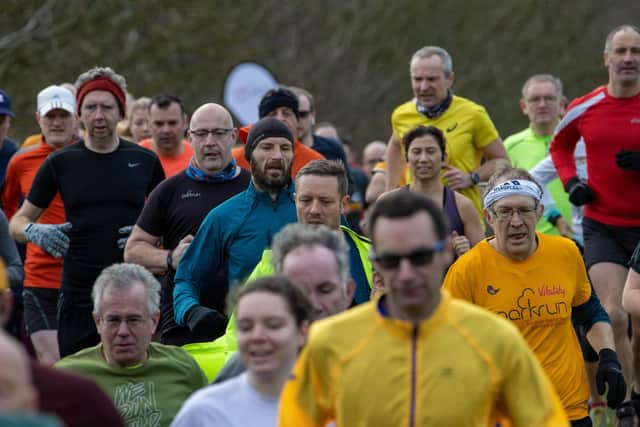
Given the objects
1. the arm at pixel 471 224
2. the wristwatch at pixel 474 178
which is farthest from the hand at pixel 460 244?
the wristwatch at pixel 474 178

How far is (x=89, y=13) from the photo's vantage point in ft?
72.2

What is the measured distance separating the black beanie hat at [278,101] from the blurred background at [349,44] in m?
12.5

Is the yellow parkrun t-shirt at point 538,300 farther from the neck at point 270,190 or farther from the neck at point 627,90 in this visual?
the neck at point 627,90

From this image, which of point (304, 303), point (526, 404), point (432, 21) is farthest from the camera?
point (432, 21)

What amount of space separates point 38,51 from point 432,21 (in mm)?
6452

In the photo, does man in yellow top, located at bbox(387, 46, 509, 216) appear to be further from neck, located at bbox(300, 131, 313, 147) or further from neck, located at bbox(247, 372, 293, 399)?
neck, located at bbox(247, 372, 293, 399)

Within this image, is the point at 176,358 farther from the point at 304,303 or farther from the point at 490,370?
the point at 490,370

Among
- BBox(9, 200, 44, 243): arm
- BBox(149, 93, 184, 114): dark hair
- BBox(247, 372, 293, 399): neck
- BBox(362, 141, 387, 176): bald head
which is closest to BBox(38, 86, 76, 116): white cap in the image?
BBox(149, 93, 184, 114): dark hair

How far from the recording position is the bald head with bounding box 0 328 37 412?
3328 mm

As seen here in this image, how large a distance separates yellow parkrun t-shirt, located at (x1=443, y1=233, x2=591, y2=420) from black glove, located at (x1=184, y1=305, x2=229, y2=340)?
1.10 m

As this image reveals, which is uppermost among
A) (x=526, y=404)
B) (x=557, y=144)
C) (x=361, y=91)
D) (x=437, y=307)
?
(x=361, y=91)

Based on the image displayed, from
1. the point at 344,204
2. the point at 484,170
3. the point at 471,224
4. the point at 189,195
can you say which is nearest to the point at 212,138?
the point at 189,195

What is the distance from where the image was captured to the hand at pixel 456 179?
9.25 meters

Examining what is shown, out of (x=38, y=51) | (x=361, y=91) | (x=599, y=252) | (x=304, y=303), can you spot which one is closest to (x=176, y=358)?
(x=304, y=303)
